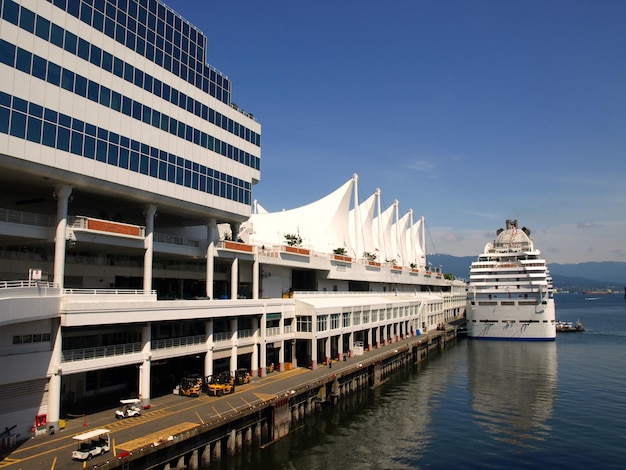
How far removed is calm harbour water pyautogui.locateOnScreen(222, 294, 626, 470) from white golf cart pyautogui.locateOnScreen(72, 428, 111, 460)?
8794mm

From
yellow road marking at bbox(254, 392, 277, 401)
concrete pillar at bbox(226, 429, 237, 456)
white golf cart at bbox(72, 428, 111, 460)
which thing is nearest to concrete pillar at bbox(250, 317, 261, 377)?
yellow road marking at bbox(254, 392, 277, 401)

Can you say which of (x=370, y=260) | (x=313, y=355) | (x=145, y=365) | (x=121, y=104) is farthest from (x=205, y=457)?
(x=370, y=260)

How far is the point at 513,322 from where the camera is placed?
95.7 m

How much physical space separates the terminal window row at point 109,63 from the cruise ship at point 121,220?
11 centimetres

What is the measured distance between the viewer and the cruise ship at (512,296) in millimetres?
94125

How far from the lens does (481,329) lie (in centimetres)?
9881

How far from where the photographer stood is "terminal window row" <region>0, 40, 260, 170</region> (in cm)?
2850

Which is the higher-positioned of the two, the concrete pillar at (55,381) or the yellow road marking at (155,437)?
the concrete pillar at (55,381)

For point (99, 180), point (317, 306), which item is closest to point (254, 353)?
point (317, 306)

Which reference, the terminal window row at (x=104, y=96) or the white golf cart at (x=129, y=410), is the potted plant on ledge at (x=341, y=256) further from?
the white golf cart at (x=129, y=410)

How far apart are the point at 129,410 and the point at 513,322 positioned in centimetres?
8177

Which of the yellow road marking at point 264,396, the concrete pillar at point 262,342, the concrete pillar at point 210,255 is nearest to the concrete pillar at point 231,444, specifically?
the yellow road marking at point 264,396

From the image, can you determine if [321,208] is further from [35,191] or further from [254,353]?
[35,191]

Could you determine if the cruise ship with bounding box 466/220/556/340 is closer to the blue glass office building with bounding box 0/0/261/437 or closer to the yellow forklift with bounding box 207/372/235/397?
the blue glass office building with bounding box 0/0/261/437
